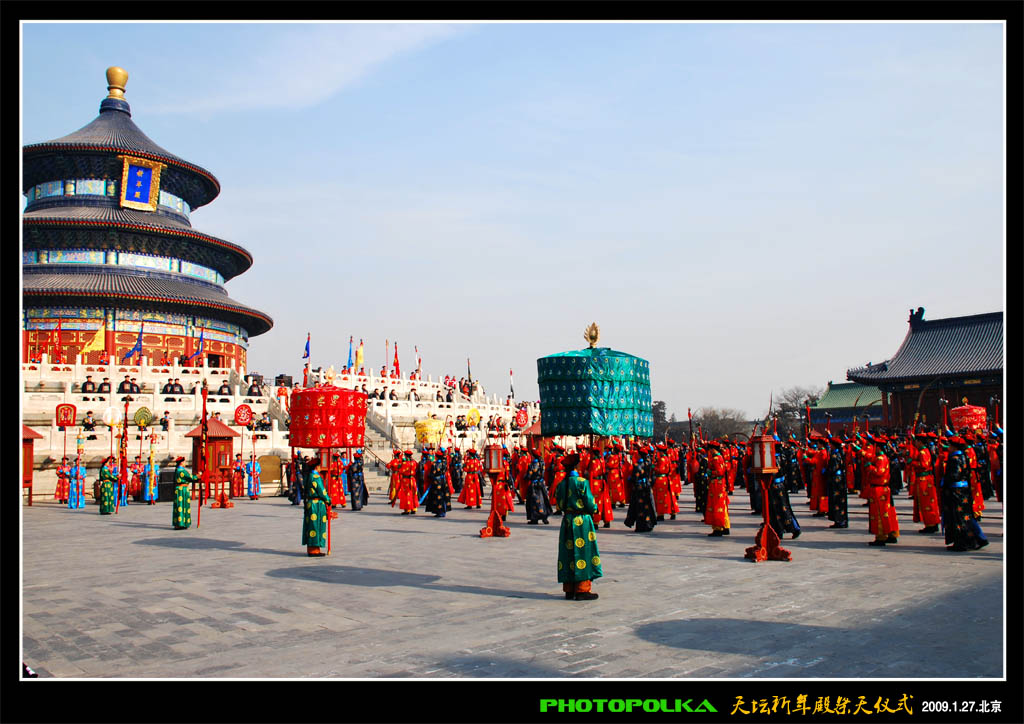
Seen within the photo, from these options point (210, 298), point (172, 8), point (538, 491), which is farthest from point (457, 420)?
point (172, 8)

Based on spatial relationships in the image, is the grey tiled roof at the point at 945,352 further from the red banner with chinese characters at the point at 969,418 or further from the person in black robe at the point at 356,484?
the person in black robe at the point at 356,484

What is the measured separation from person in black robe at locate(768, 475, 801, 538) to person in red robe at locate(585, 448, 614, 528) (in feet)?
12.5

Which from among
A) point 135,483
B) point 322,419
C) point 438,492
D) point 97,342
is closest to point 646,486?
point 438,492

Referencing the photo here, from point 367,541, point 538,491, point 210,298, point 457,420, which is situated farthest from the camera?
point 210,298

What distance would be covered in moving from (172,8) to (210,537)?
11888mm

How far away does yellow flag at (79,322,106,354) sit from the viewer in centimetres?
3644

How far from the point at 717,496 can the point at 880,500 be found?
267 centimetres

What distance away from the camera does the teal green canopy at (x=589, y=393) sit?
1351 centimetres

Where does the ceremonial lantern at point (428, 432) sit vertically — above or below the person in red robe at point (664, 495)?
above

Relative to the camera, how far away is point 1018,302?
422 cm

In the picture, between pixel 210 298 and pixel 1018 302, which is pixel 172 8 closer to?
pixel 1018 302

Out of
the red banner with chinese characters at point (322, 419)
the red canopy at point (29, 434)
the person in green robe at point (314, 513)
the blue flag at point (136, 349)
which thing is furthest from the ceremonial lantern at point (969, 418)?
the blue flag at point (136, 349)

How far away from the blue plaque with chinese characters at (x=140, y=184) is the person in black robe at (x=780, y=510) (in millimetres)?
39147

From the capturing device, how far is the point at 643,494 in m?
14.4
